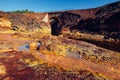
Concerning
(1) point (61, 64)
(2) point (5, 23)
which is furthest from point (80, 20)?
(1) point (61, 64)

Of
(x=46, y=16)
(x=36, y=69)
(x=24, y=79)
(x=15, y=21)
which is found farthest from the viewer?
(x=46, y=16)

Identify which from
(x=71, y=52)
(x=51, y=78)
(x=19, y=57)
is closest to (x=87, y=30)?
(x=71, y=52)

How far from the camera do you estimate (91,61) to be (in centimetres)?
799

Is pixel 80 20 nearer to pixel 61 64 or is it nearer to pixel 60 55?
pixel 60 55

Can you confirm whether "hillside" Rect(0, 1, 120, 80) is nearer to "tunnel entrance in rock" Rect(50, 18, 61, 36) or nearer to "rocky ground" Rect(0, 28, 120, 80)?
"rocky ground" Rect(0, 28, 120, 80)

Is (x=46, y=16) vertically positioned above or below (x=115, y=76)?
above

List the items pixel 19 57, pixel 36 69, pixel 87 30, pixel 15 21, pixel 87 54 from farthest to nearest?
1. pixel 87 30
2. pixel 15 21
3. pixel 87 54
4. pixel 19 57
5. pixel 36 69

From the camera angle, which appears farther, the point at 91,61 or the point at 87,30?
the point at 87,30

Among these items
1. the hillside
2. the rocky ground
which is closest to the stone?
the hillside

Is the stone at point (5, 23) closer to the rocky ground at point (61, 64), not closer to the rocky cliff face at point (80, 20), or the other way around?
the rocky cliff face at point (80, 20)

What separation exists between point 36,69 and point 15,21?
13.8 m

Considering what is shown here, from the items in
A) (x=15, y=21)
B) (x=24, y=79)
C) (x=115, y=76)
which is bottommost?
(x=115, y=76)

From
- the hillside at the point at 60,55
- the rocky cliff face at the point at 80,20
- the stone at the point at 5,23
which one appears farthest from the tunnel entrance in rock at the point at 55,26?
the stone at the point at 5,23

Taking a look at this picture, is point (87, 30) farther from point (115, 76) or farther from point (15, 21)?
point (115, 76)
